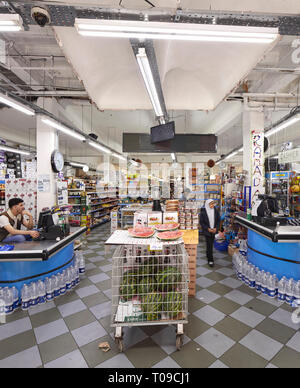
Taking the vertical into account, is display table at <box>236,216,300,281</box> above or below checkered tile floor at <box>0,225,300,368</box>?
above

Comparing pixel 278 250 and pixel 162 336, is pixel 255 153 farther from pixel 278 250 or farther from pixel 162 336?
pixel 162 336

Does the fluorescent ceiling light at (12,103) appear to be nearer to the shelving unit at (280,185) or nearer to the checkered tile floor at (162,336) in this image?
the checkered tile floor at (162,336)

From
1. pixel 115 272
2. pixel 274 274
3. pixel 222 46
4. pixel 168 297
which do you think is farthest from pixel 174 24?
Answer: pixel 274 274

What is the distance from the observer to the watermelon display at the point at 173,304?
2.39m

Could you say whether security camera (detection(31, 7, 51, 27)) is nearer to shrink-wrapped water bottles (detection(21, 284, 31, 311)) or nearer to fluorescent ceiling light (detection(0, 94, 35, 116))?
fluorescent ceiling light (detection(0, 94, 35, 116))

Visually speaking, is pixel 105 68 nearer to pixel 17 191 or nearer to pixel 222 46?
pixel 222 46

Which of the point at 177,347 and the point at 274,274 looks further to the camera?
the point at 274,274

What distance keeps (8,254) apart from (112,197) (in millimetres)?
10699

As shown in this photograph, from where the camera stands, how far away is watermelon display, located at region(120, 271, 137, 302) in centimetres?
240

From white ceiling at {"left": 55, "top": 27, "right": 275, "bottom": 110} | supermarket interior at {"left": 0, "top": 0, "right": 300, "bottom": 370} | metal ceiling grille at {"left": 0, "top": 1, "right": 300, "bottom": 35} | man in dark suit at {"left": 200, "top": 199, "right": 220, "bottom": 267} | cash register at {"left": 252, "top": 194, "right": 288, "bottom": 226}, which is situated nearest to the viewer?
metal ceiling grille at {"left": 0, "top": 1, "right": 300, "bottom": 35}

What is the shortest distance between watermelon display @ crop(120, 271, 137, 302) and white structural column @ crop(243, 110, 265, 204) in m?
4.83

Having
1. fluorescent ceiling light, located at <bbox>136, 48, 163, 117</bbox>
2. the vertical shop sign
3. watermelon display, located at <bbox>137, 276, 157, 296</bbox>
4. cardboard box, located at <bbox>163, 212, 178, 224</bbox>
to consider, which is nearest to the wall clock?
fluorescent ceiling light, located at <bbox>136, 48, 163, 117</bbox>

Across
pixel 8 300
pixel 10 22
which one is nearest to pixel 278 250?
pixel 8 300

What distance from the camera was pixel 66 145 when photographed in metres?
12.6
